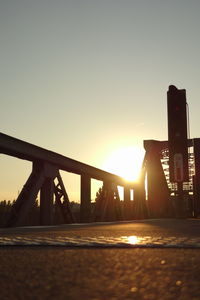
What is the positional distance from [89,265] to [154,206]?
125ft

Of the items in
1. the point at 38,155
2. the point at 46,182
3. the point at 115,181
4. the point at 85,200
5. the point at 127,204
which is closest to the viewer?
the point at 38,155

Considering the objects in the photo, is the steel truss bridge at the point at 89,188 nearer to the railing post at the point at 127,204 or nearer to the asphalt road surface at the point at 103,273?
the railing post at the point at 127,204

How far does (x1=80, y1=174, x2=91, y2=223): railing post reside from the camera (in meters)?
22.3

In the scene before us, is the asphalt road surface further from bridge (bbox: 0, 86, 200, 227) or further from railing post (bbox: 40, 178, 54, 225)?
railing post (bbox: 40, 178, 54, 225)

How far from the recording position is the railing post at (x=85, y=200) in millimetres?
22266

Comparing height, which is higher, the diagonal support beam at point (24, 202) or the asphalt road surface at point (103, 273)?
the diagonal support beam at point (24, 202)

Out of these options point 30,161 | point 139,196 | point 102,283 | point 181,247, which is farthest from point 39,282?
point 139,196

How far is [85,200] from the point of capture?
2264 centimetres

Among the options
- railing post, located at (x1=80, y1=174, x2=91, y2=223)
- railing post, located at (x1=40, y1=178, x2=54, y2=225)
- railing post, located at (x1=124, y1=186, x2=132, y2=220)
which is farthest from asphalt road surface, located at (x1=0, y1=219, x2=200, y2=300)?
railing post, located at (x1=124, y1=186, x2=132, y2=220)

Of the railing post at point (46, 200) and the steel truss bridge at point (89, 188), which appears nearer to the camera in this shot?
the steel truss bridge at point (89, 188)

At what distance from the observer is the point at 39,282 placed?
5.60 ft

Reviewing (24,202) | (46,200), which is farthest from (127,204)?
(24,202)

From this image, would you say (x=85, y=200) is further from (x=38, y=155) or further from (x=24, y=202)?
(x=24, y=202)

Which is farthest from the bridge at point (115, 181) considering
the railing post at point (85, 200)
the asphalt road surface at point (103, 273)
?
the asphalt road surface at point (103, 273)
